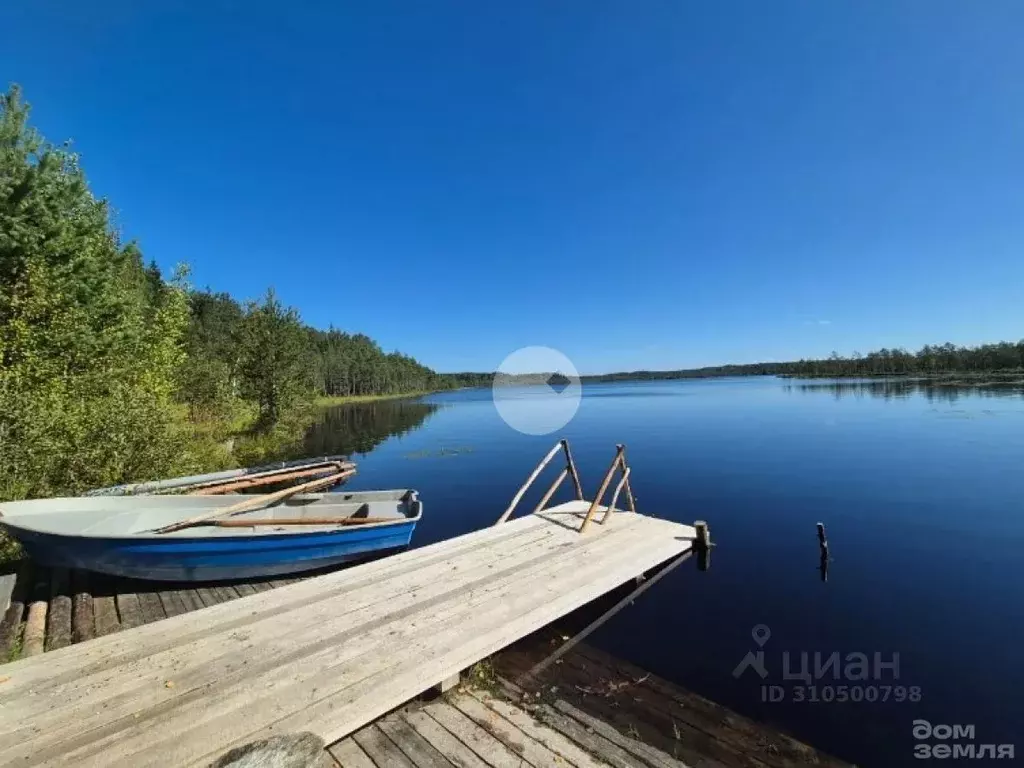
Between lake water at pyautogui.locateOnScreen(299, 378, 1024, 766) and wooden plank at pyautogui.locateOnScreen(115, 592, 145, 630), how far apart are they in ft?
23.3

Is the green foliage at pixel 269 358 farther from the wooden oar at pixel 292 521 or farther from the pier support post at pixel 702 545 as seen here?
the pier support post at pixel 702 545

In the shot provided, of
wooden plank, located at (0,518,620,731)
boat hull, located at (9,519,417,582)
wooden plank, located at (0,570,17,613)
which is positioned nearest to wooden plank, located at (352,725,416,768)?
wooden plank, located at (0,518,620,731)

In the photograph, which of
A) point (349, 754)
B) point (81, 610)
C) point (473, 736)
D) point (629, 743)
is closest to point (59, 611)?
point (81, 610)

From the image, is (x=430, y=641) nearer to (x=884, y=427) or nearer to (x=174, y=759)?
(x=174, y=759)

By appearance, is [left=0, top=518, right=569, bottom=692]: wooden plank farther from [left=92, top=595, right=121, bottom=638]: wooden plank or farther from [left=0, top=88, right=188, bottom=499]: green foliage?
[left=0, top=88, right=188, bottom=499]: green foliage

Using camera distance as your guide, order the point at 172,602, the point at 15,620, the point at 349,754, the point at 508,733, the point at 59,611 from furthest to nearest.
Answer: the point at 172,602
the point at 59,611
the point at 15,620
the point at 508,733
the point at 349,754

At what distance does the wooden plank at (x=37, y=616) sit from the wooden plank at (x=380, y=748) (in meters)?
4.91

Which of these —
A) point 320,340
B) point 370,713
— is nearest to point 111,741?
point 370,713

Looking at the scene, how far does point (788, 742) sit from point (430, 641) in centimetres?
446

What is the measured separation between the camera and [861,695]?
7.29m

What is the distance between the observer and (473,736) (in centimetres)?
472

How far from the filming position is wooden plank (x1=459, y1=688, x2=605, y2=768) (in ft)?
14.7

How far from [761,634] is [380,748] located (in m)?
7.67

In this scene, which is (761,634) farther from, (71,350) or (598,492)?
(71,350)
